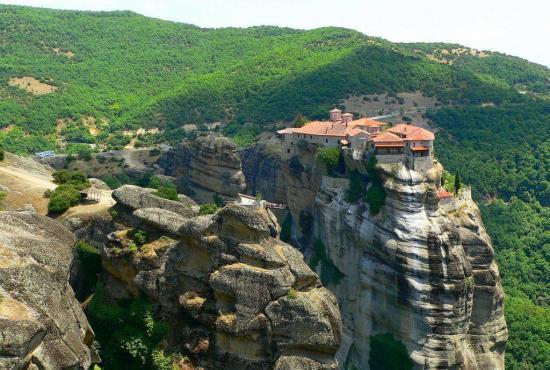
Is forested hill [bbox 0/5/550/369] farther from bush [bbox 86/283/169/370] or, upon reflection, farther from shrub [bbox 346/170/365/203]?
bush [bbox 86/283/169/370]

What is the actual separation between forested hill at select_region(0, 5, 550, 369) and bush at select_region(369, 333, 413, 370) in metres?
18.7

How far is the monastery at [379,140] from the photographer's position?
2076 inches

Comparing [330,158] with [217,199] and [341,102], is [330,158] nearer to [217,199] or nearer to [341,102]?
[217,199]

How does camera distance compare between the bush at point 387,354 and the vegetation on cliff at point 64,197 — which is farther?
the bush at point 387,354

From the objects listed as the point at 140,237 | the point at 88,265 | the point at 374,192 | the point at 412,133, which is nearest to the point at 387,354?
the point at 374,192

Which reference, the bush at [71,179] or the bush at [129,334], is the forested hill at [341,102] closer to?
the bush at [129,334]

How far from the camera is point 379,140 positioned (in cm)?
5256

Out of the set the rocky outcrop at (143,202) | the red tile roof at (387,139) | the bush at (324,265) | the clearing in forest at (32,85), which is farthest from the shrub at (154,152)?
the clearing in forest at (32,85)

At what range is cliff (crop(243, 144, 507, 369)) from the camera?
47.4m

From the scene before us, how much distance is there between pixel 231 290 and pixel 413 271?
20.1 meters

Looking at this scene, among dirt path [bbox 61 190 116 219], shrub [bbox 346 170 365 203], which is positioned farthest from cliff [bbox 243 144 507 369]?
dirt path [bbox 61 190 116 219]

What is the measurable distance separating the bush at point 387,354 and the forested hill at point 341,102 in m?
18.7

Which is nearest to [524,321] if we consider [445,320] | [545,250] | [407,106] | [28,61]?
[545,250]

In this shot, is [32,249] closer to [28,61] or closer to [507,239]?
[507,239]
